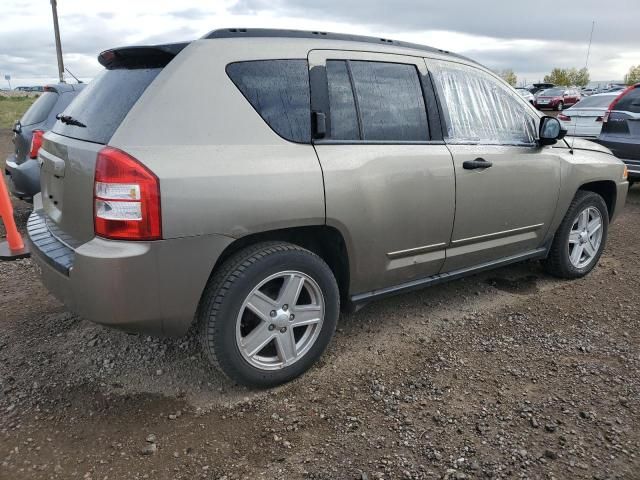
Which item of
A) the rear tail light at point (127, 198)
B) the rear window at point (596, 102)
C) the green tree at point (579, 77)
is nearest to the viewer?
the rear tail light at point (127, 198)

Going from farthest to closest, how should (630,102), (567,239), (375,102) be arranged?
(630,102)
(567,239)
(375,102)

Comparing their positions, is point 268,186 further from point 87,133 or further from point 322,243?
point 87,133

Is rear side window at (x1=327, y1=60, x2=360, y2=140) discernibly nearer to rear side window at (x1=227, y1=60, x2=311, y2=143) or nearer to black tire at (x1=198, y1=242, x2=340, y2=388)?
rear side window at (x1=227, y1=60, x2=311, y2=143)

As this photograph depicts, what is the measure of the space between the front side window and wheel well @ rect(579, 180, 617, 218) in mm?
1081

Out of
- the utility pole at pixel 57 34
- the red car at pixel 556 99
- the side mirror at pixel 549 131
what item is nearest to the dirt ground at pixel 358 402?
the side mirror at pixel 549 131

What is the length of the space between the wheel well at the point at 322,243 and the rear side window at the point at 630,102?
A: 258 inches

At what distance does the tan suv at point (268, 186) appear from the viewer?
2.40m

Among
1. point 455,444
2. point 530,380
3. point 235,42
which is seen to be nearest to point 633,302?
point 530,380

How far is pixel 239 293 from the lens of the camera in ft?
8.55

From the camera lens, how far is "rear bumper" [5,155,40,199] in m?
5.50

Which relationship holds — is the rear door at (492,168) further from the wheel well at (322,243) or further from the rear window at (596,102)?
the rear window at (596,102)

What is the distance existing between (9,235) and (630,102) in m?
8.21

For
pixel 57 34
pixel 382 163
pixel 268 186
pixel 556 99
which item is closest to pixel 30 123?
pixel 268 186

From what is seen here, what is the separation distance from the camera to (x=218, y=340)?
2.63 meters
